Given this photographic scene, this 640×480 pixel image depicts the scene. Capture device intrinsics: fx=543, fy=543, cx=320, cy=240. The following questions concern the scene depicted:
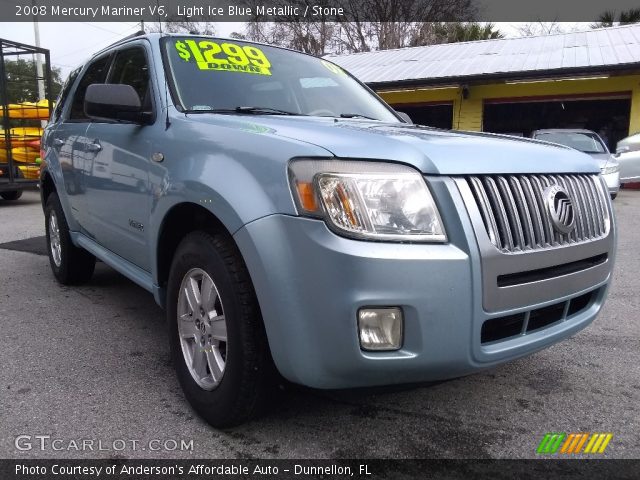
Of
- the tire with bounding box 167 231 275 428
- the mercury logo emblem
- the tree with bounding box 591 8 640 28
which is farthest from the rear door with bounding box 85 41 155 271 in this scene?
the tree with bounding box 591 8 640 28

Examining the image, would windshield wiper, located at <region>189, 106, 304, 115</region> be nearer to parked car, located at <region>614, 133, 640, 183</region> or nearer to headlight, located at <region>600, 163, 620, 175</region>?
headlight, located at <region>600, 163, 620, 175</region>

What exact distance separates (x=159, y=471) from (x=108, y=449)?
0.27 meters

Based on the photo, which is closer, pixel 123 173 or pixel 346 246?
pixel 346 246

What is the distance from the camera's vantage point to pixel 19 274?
4918 mm

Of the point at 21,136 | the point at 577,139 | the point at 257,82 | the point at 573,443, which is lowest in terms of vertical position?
the point at 573,443

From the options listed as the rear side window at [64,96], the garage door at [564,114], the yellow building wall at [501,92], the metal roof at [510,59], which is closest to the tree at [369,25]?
the metal roof at [510,59]

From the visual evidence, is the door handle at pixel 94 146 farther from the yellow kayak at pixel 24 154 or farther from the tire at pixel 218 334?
the yellow kayak at pixel 24 154

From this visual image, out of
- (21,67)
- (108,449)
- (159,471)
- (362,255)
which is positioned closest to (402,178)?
(362,255)

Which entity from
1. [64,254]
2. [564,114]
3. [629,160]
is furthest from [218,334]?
[564,114]

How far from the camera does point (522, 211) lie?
6.39 ft

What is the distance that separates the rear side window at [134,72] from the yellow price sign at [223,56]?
0.25 meters

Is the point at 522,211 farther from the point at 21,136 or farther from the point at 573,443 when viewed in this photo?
the point at 21,136

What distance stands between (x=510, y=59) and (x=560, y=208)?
16.0 metres

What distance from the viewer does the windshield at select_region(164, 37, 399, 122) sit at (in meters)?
2.81
